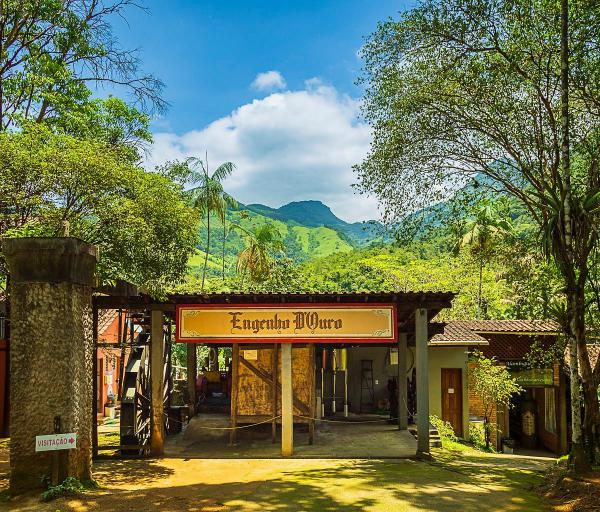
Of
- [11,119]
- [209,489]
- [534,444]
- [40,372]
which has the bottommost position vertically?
[534,444]

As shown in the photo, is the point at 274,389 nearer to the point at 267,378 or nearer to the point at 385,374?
the point at 267,378

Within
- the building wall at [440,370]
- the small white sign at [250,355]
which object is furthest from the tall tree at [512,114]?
the building wall at [440,370]

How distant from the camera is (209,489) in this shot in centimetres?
996

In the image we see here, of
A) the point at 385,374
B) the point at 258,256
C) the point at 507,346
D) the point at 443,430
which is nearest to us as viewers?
the point at 443,430

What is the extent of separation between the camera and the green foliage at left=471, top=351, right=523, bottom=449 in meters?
21.8

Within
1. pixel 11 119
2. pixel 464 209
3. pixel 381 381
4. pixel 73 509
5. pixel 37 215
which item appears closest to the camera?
pixel 73 509

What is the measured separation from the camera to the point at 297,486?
10102 millimetres

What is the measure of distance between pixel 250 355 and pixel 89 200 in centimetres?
633

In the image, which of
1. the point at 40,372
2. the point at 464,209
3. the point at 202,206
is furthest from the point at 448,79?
the point at 202,206

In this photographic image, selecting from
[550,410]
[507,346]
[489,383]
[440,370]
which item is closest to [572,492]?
[489,383]

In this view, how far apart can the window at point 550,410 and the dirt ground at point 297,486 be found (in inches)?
495

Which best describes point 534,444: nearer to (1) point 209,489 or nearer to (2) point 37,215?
(1) point 209,489

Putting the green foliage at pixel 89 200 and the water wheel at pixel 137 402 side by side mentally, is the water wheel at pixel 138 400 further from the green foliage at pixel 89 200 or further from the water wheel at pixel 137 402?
the green foliage at pixel 89 200

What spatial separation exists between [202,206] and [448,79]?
22.4 metres
